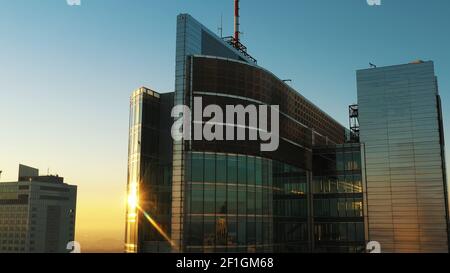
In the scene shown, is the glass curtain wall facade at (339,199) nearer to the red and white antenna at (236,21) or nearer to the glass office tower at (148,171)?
the glass office tower at (148,171)

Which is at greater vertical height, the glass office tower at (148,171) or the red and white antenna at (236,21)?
the red and white antenna at (236,21)

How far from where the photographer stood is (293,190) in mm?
Answer: 70312

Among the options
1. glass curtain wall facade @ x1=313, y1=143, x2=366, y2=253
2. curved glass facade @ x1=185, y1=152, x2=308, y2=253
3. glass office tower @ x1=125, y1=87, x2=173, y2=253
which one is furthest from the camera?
glass curtain wall facade @ x1=313, y1=143, x2=366, y2=253

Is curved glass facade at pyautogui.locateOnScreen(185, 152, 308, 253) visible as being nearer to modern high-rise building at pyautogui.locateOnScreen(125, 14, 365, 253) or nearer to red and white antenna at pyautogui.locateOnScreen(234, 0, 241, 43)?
modern high-rise building at pyautogui.locateOnScreen(125, 14, 365, 253)

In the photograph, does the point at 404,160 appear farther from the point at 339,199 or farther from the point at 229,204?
the point at 229,204

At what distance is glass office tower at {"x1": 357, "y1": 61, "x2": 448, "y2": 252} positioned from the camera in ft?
222

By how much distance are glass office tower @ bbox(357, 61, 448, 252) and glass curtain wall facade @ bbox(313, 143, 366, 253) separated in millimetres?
1790

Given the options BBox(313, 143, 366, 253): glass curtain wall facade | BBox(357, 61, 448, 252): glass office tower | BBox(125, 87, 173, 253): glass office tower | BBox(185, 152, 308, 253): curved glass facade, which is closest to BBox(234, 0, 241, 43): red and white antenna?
BBox(357, 61, 448, 252): glass office tower

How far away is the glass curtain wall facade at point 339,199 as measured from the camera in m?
71.0

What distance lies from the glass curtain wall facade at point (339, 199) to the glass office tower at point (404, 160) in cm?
179

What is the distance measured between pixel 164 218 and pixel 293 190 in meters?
24.5

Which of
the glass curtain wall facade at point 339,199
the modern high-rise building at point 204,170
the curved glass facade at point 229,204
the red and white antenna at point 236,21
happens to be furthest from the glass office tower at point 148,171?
A: the red and white antenna at point 236,21

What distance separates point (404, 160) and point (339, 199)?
11827mm

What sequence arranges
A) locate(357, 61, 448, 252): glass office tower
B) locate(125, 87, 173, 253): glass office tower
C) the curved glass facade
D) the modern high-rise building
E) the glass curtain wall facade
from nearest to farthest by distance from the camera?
the curved glass facade → the modern high-rise building → locate(125, 87, 173, 253): glass office tower → locate(357, 61, 448, 252): glass office tower → the glass curtain wall facade
